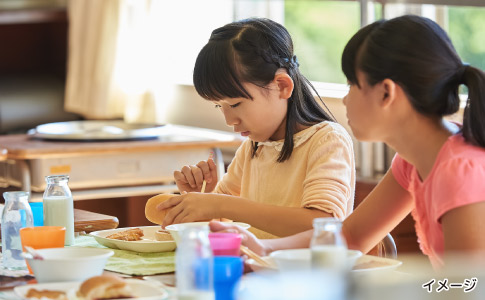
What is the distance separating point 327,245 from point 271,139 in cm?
90

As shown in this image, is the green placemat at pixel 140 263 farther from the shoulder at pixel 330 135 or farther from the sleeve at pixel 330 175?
the shoulder at pixel 330 135

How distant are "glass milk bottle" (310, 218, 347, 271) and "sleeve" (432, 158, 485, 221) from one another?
1.05 ft

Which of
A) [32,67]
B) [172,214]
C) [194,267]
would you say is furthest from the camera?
[32,67]

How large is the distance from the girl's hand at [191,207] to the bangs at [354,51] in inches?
16.4

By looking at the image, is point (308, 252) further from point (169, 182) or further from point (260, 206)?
point (169, 182)

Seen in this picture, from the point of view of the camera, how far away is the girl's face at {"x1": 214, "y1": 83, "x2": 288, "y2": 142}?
187 cm

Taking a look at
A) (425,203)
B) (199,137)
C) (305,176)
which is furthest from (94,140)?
(425,203)

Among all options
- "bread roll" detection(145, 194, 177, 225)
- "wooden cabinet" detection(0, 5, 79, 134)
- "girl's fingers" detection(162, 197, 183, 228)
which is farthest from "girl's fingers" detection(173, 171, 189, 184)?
"wooden cabinet" detection(0, 5, 79, 134)

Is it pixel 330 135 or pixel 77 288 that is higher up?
pixel 330 135

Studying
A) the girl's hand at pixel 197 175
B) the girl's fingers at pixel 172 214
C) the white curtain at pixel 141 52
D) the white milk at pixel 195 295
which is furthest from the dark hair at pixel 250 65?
the white curtain at pixel 141 52

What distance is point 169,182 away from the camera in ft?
11.3

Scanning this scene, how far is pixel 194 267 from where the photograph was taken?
40.1 inches

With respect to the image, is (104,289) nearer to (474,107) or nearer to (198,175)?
(474,107)

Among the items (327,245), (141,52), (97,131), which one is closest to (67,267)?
(327,245)
